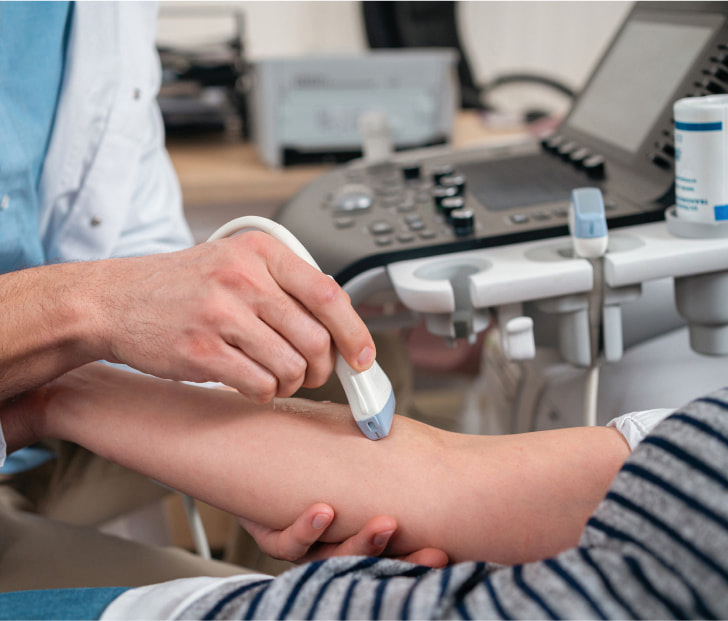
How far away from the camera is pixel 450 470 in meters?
0.51

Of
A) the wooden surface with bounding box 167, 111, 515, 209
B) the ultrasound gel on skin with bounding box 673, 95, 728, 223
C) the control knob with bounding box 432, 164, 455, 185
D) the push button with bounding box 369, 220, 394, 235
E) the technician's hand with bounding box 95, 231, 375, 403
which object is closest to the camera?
the technician's hand with bounding box 95, 231, 375, 403

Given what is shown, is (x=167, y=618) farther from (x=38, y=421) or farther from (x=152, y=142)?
(x=152, y=142)

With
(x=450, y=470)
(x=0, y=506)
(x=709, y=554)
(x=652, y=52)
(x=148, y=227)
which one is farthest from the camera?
(x=148, y=227)

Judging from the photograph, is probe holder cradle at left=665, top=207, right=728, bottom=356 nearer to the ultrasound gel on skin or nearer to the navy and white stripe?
the ultrasound gel on skin

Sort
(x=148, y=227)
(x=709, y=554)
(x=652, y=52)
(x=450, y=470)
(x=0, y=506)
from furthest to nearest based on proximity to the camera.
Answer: (x=148, y=227) < (x=652, y=52) < (x=0, y=506) < (x=450, y=470) < (x=709, y=554)

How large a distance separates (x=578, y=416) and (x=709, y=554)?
1.66 feet

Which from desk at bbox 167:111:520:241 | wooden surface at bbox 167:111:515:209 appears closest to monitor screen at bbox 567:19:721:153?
desk at bbox 167:111:520:241

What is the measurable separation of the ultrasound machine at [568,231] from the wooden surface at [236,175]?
59 centimetres

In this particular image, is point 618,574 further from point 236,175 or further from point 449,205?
point 236,175

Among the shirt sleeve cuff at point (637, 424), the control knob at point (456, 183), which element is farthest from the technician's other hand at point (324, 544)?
the control knob at point (456, 183)

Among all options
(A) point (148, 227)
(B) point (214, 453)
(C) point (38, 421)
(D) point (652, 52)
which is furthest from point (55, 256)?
(D) point (652, 52)

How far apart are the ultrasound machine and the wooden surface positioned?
0.59 meters

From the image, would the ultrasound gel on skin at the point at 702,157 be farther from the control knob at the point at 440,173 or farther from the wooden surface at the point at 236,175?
Result: the wooden surface at the point at 236,175

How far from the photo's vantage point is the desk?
1.38 metres
